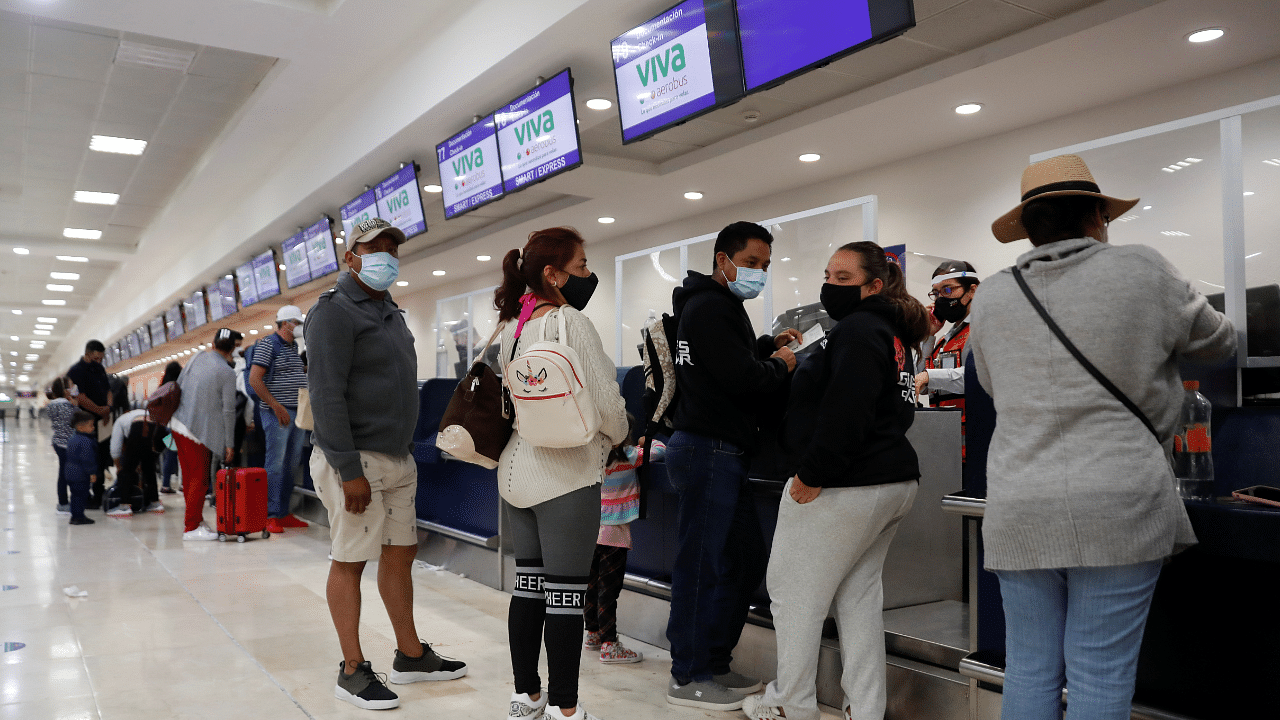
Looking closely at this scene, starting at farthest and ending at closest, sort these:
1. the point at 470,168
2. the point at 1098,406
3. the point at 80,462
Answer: the point at 80,462 → the point at 470,168 → the point at 1098,406

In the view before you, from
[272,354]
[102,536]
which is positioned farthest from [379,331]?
[102,536]

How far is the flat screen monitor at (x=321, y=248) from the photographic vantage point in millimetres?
8477

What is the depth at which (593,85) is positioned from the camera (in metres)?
5.36

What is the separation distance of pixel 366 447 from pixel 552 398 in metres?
0.87

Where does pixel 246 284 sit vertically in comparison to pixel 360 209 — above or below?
→ below

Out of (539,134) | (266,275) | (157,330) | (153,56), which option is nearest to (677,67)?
(539,134)

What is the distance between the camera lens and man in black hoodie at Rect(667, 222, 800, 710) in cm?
276

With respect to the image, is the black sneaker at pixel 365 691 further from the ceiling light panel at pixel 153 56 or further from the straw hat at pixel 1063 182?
the ceiling light panel at pixel 153 56

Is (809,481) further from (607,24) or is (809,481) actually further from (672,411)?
(607,24)

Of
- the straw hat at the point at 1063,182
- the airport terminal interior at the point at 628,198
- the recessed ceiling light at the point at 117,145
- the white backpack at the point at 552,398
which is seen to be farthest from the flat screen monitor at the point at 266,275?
the straw hat at the point at 1063,182

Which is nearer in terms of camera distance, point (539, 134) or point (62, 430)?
point (539, 134)

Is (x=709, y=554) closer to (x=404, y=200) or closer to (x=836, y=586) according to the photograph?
(x=836, y=586)

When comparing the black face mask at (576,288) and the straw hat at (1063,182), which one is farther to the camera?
the black face mask at (576,288)

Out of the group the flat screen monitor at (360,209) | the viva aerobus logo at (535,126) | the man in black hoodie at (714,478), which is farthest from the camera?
the flat screen monitor at (360,209)
